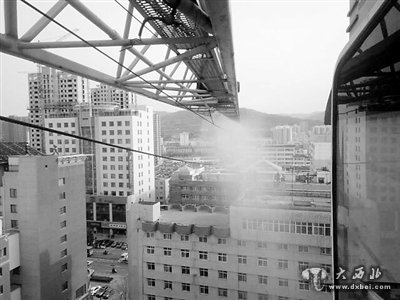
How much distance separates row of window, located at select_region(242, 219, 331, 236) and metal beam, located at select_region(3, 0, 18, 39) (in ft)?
14.5

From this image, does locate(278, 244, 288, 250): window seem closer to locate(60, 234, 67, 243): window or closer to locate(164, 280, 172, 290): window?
locate(164, 280, 172, 290): window

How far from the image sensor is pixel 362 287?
2.80 ft

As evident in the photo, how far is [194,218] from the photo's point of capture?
576cm

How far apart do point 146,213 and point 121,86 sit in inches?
178

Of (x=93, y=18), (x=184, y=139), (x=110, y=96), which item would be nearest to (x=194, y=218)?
(x=93, y=18)

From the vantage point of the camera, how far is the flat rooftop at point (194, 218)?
5.45 meters

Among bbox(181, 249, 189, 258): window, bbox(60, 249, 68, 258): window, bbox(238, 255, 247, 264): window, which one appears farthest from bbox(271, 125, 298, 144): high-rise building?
bbox(60, 249, 68, 258): window

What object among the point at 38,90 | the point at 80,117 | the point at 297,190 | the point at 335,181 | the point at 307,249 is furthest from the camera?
the point at 38,90

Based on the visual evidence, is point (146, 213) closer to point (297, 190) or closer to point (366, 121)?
point (297, 190)

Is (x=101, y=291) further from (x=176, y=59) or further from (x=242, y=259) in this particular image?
(x=176, y=59)

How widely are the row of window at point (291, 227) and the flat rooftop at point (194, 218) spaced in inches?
31.5

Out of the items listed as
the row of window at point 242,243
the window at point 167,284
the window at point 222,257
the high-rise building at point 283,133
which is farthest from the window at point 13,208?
the high-rise building at point 283,133

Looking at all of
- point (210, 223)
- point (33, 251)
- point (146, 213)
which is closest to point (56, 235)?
point (33, 251)

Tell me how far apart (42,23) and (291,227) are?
4.45 meters
